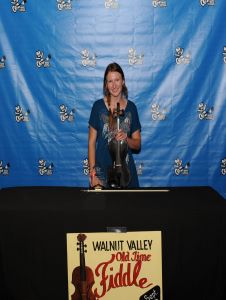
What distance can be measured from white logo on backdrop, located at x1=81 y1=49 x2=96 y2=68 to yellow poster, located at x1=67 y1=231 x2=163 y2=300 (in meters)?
1.78

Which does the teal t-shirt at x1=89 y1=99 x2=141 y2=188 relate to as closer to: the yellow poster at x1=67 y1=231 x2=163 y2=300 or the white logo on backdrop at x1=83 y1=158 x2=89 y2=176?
the white logo on backdrop at x1=83 y1=158 x2=89 y2=176

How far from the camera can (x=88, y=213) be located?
159 centimetres

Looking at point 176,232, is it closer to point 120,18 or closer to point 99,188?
point 99,188

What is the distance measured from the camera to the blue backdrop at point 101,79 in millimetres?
3018

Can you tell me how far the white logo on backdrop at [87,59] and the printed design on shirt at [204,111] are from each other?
869 mm

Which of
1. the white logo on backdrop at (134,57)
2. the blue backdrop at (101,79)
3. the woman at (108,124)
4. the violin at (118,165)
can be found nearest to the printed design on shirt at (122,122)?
the woman at (108,124)

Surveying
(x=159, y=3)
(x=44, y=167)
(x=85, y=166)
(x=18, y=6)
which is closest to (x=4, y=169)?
(x=44, y=167)

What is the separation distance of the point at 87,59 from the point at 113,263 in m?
1.87

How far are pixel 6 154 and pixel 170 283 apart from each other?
191 cm

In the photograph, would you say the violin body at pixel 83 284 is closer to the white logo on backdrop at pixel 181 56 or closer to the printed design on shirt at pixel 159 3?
the white logo on backdrop at pixel 181 56

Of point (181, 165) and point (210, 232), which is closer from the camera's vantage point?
point (210, 232)

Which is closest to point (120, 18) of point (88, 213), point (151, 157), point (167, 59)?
point (167, 59)

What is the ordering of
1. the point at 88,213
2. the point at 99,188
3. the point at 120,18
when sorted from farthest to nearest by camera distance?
the point at 120,18 < the point at 99,188 < the point at 88,213

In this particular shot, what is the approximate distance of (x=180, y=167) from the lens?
3.15 m
